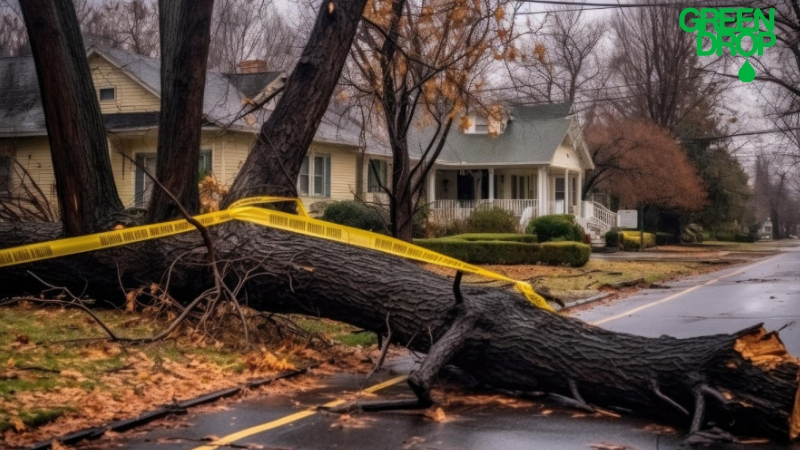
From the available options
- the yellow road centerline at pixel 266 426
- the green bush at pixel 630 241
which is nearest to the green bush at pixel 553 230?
the green bush at pixel 630 241

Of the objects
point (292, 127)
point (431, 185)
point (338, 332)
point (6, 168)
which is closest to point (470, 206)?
point (431, 185)

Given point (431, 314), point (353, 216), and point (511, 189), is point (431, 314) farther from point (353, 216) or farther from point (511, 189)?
point (511, 189)

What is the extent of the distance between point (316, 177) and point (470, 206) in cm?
1137

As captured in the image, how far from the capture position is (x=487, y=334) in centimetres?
727

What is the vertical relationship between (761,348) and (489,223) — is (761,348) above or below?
above

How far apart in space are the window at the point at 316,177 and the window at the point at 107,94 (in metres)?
6.86

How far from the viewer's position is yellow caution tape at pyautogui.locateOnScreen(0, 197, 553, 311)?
29.7ft

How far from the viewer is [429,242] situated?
25.3 m

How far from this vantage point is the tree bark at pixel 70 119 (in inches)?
375

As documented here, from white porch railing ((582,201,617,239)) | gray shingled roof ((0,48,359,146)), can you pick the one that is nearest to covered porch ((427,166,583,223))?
white porch railing ((582,201,617,239))

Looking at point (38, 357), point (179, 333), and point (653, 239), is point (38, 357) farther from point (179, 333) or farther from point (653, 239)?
point (653, 239)

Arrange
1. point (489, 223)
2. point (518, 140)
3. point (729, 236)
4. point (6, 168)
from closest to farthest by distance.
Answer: point (6, 168) → point (489, 223) → point (518, 140) → point (729, 236)

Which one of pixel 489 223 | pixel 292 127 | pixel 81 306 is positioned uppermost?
pixel 292 127

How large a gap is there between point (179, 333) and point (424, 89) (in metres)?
10.2
